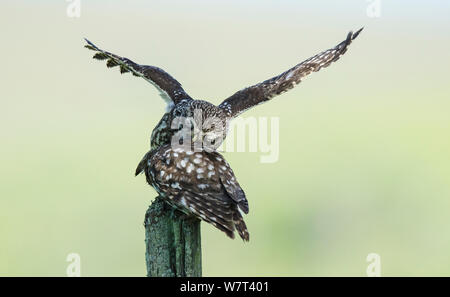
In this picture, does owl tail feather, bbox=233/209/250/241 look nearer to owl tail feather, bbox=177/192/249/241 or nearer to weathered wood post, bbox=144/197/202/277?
owl tail feather, bbox=177/192/249/241

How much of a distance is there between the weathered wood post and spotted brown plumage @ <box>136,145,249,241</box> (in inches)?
4.7

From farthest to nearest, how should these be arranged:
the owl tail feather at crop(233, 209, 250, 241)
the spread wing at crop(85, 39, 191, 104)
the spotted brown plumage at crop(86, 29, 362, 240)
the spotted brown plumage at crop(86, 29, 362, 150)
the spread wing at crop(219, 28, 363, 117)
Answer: the spread wing at crop(219, 28, 363, 117) < the spread wing at crop(85, 39, 191, 104) < the spotted brown plumage at crop(86, 29, 362, 150) < the spotted brown plumage at crop(86, 29, 362, 240) < the owl tail feather at crop(233, 209, 250, 241)

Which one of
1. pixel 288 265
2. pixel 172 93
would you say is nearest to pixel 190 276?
pixel 172 93

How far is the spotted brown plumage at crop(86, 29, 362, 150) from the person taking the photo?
766 centimetres

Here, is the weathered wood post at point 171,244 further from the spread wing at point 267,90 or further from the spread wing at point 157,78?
the spread wing at point 157,78

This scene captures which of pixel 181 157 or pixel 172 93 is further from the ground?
pixel 172 93

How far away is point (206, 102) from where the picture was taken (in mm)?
7969

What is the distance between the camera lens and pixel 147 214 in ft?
20.4

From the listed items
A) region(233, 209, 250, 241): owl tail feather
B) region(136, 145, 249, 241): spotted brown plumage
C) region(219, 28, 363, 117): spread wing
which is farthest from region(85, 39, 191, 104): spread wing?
region(233, 209, 250, 241): owl tail feather

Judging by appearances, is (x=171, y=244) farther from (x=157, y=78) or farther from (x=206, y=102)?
(x=157, y=78)

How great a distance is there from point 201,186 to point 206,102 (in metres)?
1.94

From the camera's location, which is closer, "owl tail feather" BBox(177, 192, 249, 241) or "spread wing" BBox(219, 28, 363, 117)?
"owl tail feather" BBox(177, 192, 249, 241)

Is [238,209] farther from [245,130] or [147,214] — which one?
[245,130]
